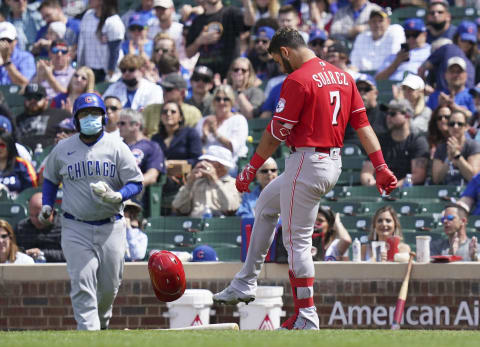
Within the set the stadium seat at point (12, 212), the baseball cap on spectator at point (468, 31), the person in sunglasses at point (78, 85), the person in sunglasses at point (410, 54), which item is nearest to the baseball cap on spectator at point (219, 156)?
the stadium seat at point (12, 212)

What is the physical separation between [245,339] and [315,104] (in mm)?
1637

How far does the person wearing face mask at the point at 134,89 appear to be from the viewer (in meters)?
13.2

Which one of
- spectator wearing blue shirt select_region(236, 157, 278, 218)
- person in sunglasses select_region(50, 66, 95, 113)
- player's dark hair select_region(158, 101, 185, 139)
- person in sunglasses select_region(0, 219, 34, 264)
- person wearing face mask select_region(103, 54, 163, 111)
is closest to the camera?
person in sunglasses select_region(0, 219, 34, 264)

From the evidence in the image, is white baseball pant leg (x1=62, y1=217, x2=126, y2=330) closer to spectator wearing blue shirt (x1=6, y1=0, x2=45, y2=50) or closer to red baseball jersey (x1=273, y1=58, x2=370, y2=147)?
red baseball jersey (x1=273, y1=58, x2=370, y2=147)

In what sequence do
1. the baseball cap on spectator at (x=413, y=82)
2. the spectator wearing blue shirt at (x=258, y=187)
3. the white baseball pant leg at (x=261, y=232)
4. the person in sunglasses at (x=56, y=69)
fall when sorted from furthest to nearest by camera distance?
the person in sunglasses at (x=56, y=69) < the baseball cap on spectator at (x=413, y=82) < the spectator wearing blue shirt at (x=258, y=187) < the white baseball pant leg at (x=261, y=232)

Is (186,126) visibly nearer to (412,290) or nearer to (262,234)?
(412,290)

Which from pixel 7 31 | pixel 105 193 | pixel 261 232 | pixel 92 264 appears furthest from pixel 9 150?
pixel 261 232

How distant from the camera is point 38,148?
12969 mm

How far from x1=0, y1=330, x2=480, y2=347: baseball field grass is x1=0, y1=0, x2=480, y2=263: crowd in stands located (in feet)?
10.7

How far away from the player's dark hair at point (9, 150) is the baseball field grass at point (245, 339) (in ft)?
18.1

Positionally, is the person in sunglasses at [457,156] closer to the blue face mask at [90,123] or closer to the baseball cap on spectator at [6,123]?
the blue face mask at [90,123]

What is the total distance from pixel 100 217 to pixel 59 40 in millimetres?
7047

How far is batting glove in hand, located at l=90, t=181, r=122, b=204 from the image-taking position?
27.6ft

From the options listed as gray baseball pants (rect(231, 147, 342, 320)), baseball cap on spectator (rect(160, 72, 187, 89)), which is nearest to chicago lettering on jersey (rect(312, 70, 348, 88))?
gray baseball pants (rect(231, 147, 342, 320))
